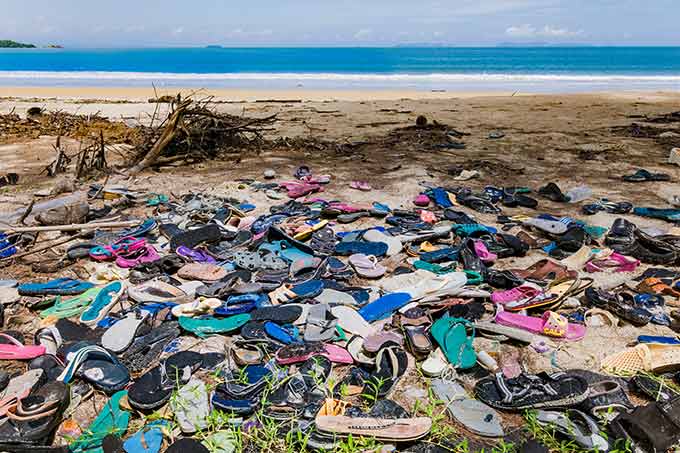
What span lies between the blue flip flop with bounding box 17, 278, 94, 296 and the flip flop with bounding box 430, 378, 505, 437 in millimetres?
2427

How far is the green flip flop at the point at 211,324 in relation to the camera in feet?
9.09

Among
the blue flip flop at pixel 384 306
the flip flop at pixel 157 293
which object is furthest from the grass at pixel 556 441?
the flip flop at pixel 157 293

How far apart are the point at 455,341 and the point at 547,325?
583mm

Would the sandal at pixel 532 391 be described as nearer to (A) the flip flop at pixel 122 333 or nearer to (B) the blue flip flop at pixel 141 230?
(A) the flip flop at pixel 122 333

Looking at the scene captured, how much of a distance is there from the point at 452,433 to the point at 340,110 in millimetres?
10472

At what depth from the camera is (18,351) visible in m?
2.53

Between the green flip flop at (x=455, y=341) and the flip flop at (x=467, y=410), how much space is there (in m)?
0.15

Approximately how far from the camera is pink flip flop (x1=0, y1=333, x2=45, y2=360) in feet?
8.21

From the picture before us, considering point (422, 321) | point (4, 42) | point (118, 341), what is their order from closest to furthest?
point (118, 341), point (422, 321), point (4, 42)

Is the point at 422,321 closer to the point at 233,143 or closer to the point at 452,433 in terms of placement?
the point at 452,433

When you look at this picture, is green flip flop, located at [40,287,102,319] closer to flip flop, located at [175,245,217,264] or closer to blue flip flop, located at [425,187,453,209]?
flip flop, located at [175,245,217,264]

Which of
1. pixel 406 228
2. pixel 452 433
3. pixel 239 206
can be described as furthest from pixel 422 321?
pixel 239 206

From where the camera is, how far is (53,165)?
20.2 ft

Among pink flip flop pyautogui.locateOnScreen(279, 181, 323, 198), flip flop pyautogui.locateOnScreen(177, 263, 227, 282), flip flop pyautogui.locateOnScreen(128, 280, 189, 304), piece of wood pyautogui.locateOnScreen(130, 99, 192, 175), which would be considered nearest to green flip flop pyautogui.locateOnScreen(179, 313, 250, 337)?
flip flop pyautogui.locateOnScreen(128, 280, 189, 304)
